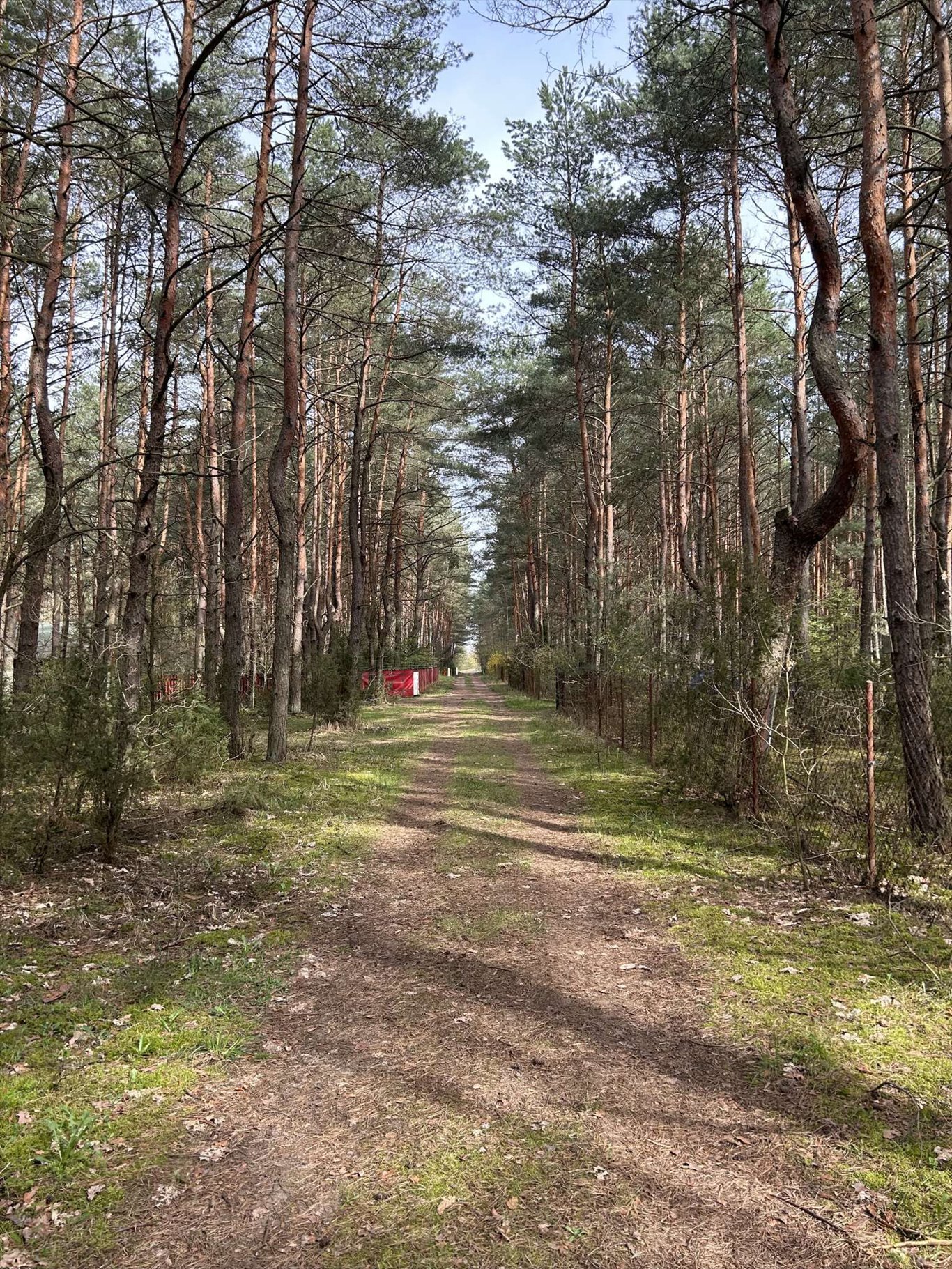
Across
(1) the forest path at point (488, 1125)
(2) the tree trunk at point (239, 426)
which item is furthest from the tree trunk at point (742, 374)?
(1) the forest path at point (488, 1125)

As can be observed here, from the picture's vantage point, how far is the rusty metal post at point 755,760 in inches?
283

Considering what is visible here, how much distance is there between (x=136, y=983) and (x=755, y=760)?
5691mm

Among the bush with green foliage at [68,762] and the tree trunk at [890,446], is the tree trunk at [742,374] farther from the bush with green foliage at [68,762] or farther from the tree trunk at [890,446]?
the bush with green foliage at [68,762]

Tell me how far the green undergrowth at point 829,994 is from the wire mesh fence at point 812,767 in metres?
0.29

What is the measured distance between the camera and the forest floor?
2.33 metres

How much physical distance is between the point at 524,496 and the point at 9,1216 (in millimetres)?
30719

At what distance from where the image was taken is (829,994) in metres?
3.97

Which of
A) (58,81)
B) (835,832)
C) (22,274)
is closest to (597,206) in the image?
(58,81)

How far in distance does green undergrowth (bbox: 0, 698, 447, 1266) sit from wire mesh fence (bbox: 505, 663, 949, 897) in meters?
3.74

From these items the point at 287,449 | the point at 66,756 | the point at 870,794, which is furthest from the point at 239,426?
the point at 870,794

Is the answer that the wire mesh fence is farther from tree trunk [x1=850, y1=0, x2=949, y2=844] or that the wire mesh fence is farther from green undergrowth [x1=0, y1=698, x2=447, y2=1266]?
green undergrowth [x1=0, y1=698, x2=447, y2=1266]

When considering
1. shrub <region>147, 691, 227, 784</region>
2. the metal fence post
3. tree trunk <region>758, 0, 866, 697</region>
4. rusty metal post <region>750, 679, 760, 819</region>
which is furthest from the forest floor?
tree trunk <region>758, 0, 866, 697</region>

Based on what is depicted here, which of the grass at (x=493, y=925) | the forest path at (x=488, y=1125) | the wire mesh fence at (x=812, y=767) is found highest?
the wire mesh fence at (x=812, y=767)

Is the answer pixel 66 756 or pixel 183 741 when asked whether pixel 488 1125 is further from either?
pixel 183 741
